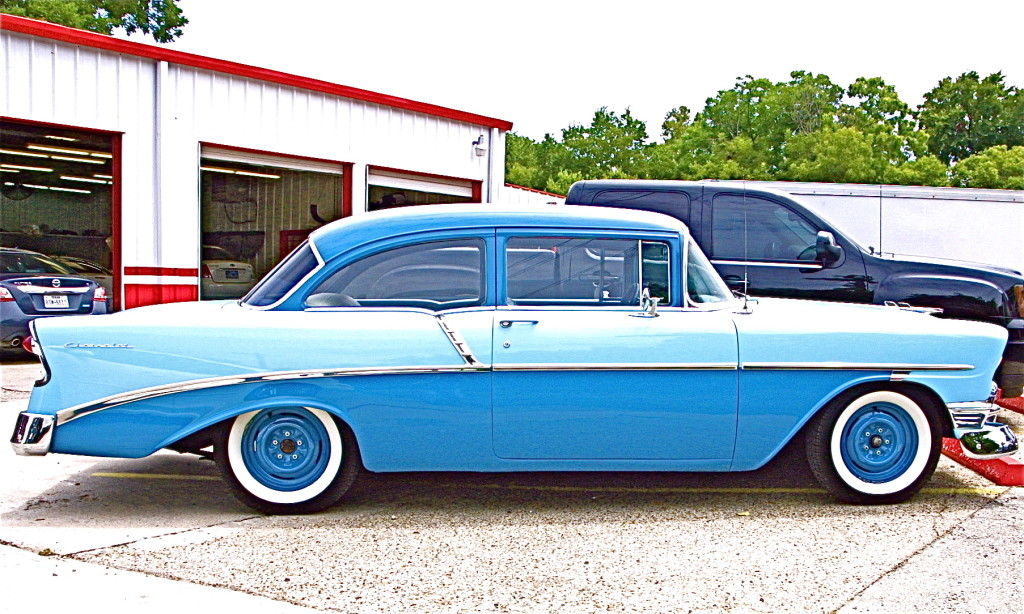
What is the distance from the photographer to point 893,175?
5922 centimetres

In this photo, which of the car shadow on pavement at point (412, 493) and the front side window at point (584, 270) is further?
the front side window at point (584, 270)

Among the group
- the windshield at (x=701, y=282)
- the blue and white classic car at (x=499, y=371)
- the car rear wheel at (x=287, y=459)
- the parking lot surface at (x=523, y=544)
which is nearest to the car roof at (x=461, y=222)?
the blue and white classic car at (x=499, y=371)

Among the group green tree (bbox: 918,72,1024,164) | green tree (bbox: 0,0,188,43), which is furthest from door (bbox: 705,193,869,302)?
green tree (bbox: 918,72,1024,164)

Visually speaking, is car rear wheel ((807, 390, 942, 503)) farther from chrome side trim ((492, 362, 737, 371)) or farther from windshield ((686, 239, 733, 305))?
windshield ((686, 239, 733, 305))

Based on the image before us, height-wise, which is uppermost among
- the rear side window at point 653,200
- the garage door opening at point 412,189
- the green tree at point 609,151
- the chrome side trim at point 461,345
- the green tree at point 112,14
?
the green tree at point 112,14

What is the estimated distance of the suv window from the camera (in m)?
7.95

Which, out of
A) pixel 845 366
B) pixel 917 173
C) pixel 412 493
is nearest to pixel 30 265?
pixel 412 493

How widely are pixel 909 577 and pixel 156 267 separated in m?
11.7

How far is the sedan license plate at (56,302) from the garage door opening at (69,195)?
1482 millimetres

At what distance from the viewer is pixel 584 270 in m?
4.92

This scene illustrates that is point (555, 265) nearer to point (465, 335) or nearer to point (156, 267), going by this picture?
point (465, 335)

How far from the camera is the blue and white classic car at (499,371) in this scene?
4539mm

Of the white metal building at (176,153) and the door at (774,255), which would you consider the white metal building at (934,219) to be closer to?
the door at (774,255)

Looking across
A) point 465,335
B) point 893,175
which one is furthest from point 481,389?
point 893,175
